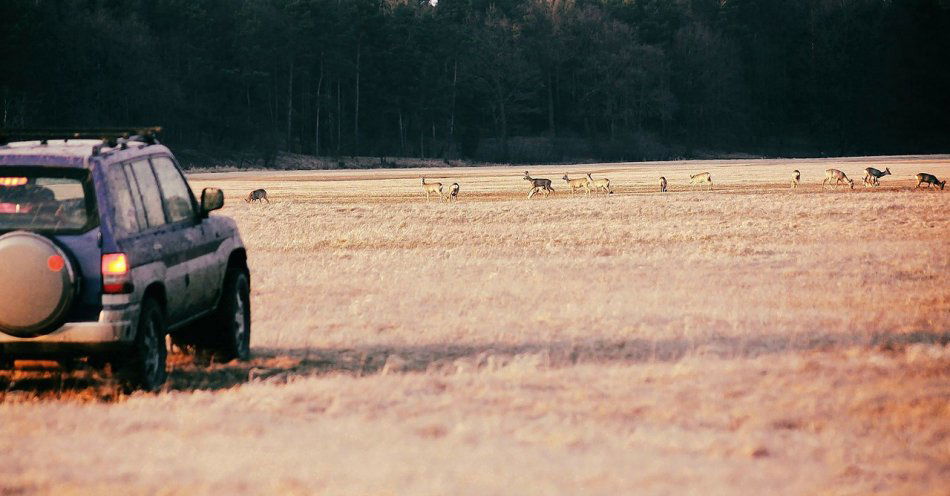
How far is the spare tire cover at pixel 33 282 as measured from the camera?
865 centimetres

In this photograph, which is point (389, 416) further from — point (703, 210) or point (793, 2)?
point (793, 2)

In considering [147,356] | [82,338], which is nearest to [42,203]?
[82,338]

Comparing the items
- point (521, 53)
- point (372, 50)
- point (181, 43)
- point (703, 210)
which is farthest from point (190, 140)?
point (703, 210)

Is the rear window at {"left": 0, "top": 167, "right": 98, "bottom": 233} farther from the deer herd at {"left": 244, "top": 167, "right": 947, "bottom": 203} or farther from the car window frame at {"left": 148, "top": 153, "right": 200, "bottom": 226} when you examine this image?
the deer herd at {"left": 244, "top": 167, "right": 947, "bottom": 203}

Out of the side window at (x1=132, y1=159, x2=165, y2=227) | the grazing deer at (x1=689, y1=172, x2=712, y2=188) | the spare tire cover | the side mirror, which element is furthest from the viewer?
the grazing deer at (x1=689, y1=172, x2=712, y2=188)

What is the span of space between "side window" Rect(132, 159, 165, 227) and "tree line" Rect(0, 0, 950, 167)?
70.3 metres

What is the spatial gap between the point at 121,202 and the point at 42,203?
572 millimetres

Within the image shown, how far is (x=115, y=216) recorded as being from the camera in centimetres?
901

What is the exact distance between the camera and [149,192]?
9.98 m

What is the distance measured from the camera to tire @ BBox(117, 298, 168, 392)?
904 centimetres

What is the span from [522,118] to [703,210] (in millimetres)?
85026

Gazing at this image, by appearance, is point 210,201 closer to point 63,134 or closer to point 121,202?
point 63,134

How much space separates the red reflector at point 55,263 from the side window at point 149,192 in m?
1.12

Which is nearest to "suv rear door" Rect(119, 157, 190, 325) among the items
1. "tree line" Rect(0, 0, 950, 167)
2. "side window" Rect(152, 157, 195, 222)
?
"side window" Rect(152, 157, 195, 222)
